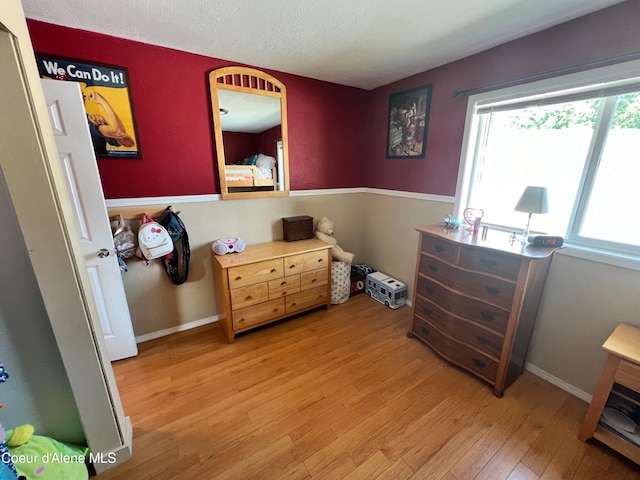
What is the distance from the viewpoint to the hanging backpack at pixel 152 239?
1.91 m

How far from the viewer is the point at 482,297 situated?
67.4 inches

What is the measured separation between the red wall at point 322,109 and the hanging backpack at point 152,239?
290mm

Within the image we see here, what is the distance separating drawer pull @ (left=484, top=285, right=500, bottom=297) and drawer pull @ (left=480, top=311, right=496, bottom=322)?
14 centimetres

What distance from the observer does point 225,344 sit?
2213 mm

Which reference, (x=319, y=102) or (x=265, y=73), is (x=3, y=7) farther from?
(x=319, y=102)

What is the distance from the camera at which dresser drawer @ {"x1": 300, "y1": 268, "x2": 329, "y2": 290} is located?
2.49 metres

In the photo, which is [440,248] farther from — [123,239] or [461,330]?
[123,239]

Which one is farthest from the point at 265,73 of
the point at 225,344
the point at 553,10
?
the point at 225,344

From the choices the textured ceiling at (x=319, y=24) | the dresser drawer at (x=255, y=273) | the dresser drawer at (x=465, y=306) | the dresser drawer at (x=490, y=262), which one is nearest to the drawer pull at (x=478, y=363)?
the dresser drawer at (x=465, y=306)

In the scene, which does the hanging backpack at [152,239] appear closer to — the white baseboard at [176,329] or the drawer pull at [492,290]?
the white baseboard at [176,329]

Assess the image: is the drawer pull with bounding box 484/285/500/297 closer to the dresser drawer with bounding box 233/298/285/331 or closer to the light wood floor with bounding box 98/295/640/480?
the light wood floor with bounding box 98/295/640/480

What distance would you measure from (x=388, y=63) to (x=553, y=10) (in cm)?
108

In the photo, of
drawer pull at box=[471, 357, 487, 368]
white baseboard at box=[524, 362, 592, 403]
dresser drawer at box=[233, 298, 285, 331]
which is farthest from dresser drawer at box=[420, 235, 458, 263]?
dresser drawer at box=[233, 298, 285, 331]

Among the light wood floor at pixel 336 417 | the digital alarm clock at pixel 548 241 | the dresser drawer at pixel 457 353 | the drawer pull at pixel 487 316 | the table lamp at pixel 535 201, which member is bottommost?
the light wood floor at pixel 336 417
